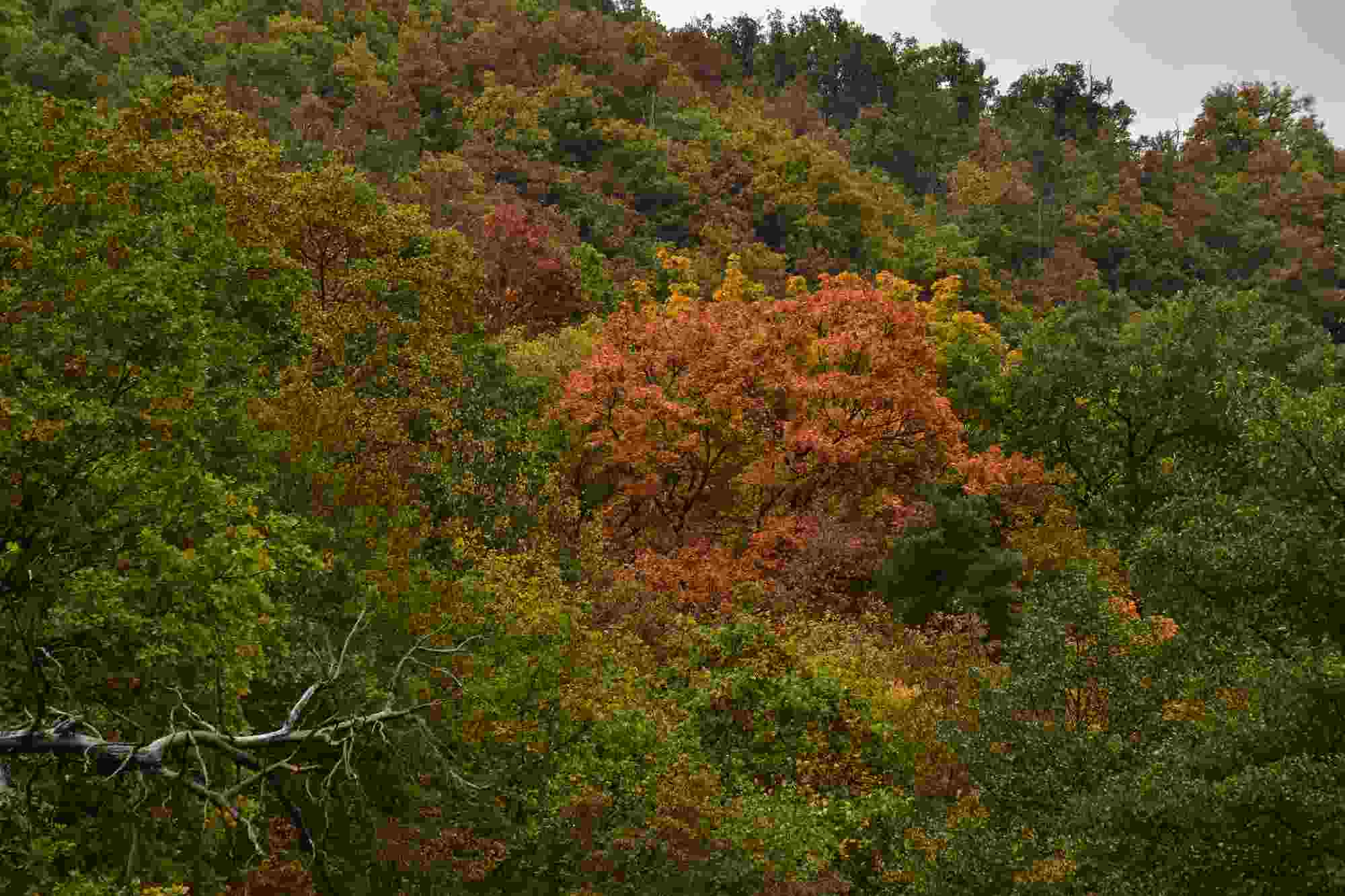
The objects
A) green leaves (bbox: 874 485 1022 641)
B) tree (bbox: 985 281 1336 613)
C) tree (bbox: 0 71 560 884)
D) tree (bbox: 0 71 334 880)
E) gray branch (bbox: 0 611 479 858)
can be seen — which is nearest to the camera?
gray branch (bbox: 0 611 479 858)

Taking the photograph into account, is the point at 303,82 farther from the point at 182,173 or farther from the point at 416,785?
the point at 416,785

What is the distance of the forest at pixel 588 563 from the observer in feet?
42.8

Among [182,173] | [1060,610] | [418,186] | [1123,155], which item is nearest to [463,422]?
[182,173]

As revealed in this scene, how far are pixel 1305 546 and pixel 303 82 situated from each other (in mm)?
54379

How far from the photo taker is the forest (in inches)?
513

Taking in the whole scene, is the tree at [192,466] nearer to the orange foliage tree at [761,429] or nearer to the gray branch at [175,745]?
the gray branch at [175,745]

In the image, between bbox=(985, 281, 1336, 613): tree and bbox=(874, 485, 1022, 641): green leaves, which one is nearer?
bbox=(874, 485, 1022, 641): green leaves

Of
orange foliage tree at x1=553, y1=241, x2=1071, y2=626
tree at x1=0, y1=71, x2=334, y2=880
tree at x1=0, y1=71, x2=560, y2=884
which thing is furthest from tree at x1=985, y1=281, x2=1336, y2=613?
tree at x1=0, y1=71, x2=334, y2=880

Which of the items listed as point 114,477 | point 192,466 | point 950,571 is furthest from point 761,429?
point 114,477

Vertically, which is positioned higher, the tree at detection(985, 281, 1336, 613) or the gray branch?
the tree at detection(985, 281, 1336, 613)

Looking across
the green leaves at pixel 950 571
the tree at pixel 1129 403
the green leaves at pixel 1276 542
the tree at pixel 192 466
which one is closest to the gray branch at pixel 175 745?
the tree at pixel 192 466

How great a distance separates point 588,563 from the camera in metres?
24.0

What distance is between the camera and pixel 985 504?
1236 inches

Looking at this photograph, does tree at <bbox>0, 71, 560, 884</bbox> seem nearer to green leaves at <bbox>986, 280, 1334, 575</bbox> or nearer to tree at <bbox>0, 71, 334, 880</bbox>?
tree at <bbox>0, 71, 334, 880</bbox>
